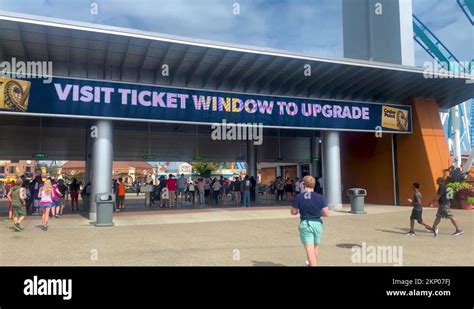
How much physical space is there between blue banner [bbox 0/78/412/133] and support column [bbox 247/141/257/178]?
27.1ft

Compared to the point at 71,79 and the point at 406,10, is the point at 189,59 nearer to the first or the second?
the point at 71,79

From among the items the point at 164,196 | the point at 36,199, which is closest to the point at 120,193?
the point at 164,196

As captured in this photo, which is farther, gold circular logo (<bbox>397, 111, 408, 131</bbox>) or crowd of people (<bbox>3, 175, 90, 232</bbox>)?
gold circular logo (<bbox>397, 111, 408, 131</bbox>)

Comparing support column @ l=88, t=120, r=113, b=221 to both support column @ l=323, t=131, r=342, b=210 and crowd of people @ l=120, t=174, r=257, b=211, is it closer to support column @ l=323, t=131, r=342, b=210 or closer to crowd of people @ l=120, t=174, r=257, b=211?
crowd of people @ l=120, t=174, r=257, b=211

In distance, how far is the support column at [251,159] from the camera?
24484 mm

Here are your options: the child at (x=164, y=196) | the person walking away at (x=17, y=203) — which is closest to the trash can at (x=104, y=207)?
the person walking away at (x=17, y=203)

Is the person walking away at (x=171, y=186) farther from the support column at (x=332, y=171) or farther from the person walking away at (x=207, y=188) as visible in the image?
the support column at (x=332, y=171)
